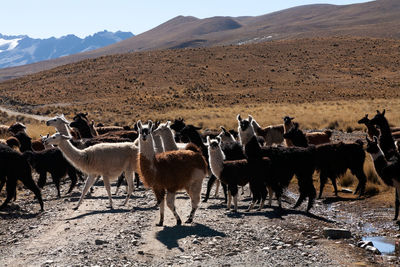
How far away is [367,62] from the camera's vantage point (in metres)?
A: 73.9

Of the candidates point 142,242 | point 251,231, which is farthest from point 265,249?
point 142,242

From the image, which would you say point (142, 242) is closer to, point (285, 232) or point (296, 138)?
point (285, 232)

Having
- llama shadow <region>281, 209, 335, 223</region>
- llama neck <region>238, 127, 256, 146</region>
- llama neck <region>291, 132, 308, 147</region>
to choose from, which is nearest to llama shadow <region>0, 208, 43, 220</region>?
llama neck <region>238, 127, 256, 146</region>

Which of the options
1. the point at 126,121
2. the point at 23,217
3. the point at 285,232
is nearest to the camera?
the point at 285,232

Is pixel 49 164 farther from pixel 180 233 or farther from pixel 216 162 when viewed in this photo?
pixel 180 233

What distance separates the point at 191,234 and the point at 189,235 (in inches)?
2.5

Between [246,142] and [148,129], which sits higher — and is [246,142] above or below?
below

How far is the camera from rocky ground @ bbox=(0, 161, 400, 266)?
661 centimetres

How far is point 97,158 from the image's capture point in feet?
33.6

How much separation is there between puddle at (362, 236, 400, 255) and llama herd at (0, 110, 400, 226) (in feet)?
3.71

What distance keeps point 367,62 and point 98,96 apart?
136ft

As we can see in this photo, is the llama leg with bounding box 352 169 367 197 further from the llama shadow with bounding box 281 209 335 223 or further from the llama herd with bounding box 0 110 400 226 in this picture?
the llama shadow with bounding box 281 209 335 223

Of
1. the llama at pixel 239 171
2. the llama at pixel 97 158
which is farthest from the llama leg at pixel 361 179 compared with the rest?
the llama at pixel 97 158

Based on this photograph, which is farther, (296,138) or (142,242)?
(296,138)
